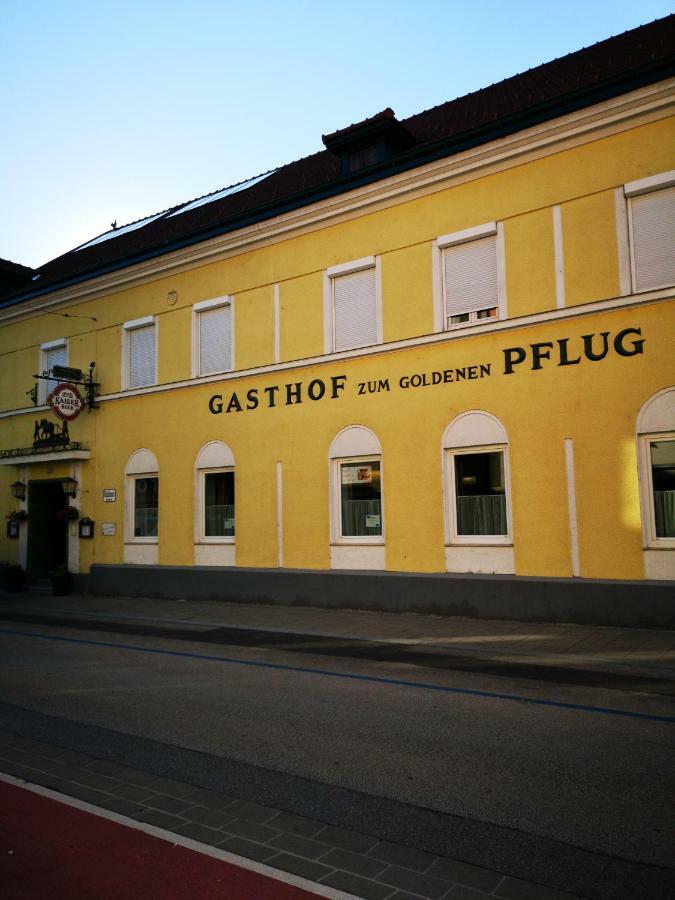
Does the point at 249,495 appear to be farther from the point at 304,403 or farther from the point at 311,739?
the point at 311,739

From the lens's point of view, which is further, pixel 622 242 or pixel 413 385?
pixel 413 385

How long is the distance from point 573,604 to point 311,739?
654 centimetres

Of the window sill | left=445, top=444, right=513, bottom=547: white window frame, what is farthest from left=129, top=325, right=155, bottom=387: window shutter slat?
left=445, top=444, right=513, bottom=547: white window frame

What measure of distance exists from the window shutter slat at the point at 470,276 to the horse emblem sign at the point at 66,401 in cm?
1057

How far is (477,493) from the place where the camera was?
1269 centimetres

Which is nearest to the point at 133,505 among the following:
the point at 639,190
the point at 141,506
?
the point at 141,506

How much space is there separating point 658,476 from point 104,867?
32.0ft

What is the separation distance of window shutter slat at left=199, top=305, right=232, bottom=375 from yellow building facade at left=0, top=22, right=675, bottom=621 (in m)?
0.07

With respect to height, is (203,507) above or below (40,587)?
above

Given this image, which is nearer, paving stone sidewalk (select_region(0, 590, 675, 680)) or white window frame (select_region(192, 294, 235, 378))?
paving stone sidewalk (select_region(0, 590, 675, 680))

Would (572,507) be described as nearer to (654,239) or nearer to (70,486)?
(654,239)

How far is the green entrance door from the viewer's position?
20.2 metres

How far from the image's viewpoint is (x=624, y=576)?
10.9 metres

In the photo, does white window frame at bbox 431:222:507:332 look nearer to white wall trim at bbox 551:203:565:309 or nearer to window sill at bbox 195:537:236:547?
white wall trim at bbox 551:203:565:309
